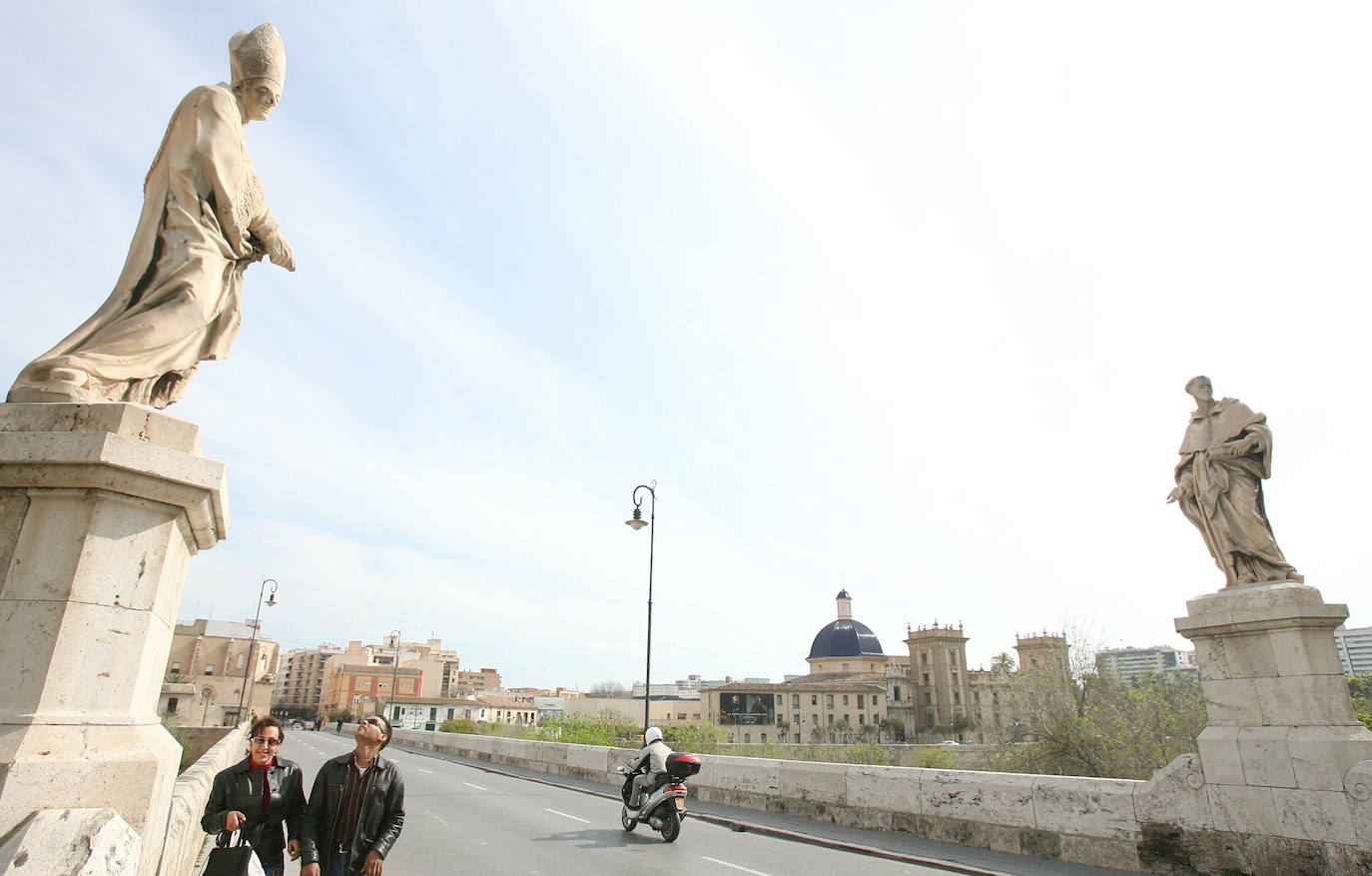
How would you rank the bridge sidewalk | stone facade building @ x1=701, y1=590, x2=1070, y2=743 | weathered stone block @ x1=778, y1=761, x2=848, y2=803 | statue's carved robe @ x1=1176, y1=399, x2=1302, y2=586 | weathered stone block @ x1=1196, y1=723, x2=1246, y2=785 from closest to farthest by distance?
1. weathered stone block @ x1=1196, y1=723, x2=1246, y2=785
2. statue's carved robe @ x1=1176, y1=399, x2=1302, y2=586
3. the bridge sidewalk
4. weathered stone block @ x1=778, y1=761, x2=848, y2=803
5. stone facade building @ x1=701, y1=590, x2=1070, y2=743

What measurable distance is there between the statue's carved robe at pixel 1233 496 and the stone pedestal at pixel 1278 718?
0.88ft

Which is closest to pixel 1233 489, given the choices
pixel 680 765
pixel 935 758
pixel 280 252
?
pixel 680 765

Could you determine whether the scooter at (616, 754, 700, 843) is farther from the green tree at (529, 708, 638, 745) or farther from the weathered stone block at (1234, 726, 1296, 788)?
the green tree at (529, 708, 638, 745)

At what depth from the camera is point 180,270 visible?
322cm

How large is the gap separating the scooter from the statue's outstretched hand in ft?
25.8

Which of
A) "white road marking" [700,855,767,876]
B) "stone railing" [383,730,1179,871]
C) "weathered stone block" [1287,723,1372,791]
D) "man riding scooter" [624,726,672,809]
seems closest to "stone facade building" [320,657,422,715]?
"stone railing" [383,730,1179,871]

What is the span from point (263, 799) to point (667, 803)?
6559 mm

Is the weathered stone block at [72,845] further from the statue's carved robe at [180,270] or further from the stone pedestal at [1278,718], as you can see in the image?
the stone pedestal at [1278,718]

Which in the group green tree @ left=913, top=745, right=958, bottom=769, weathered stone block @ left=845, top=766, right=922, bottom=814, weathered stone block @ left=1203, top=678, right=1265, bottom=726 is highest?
weathered stone block @ left=1203, top=678, right=1265, bottom=726

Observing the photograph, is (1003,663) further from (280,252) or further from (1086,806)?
(280,252)

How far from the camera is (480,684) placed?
14588cm

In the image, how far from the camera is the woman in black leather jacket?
3885 mm

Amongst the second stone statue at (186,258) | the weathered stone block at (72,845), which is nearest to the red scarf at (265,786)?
the weathered stone block at (72,845)

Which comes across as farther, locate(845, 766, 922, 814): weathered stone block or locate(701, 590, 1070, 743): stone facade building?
locate(701, 590, 1070, 743): stone facade building
